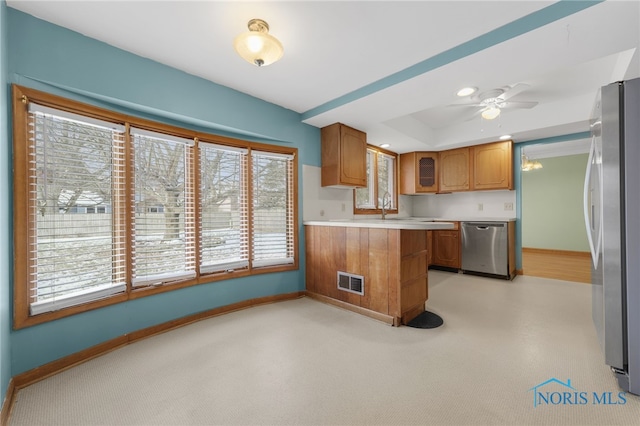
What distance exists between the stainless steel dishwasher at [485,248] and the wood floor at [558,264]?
0.86 metres

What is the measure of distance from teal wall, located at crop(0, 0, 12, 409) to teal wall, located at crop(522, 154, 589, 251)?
9001 mm

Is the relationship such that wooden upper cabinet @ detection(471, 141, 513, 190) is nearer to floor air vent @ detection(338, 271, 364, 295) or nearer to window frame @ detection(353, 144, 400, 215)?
window frame @ detection(353, 144, 400, 215)

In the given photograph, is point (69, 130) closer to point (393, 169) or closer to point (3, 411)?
point (3, 411)

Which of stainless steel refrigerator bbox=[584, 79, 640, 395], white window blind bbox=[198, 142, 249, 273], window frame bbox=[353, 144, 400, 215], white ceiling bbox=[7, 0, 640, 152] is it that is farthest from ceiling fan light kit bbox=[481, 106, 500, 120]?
white window blind bbox=[198, 142, 249, 273]

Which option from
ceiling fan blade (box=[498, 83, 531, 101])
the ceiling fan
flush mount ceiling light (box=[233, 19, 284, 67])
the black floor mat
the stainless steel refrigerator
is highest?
ceiling fan blade (box=[498, 83, 531, 101])

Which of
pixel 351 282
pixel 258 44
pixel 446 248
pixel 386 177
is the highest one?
pixel 258 44

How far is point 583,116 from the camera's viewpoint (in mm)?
3320

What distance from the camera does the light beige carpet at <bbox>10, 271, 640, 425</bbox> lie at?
140 centimetres

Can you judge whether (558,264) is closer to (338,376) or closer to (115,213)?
(338,376)

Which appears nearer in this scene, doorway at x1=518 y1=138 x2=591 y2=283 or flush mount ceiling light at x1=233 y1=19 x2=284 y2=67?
flush mount ceiling light at x1=233 y1=19 x2=284 y2=67

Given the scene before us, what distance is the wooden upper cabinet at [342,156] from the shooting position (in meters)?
3.49

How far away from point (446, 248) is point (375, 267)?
8.93ft

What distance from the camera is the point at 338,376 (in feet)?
5.69

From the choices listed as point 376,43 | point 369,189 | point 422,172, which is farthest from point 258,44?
point 422,172
